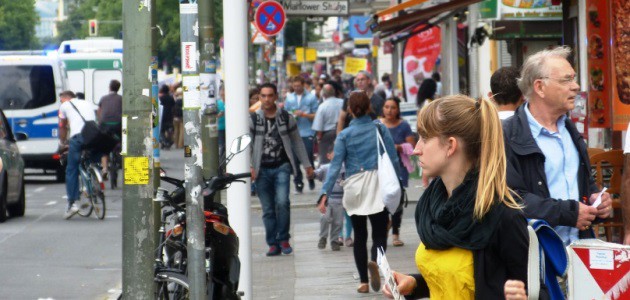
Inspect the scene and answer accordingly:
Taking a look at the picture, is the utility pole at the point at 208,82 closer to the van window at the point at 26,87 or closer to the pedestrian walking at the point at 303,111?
the pedestrian walking at the point at 303,111

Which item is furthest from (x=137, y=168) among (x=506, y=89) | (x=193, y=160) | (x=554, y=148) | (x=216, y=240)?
(x=554, y=148)

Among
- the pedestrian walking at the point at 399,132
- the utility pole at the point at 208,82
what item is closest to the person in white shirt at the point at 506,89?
the utility pole at the point at 208,82

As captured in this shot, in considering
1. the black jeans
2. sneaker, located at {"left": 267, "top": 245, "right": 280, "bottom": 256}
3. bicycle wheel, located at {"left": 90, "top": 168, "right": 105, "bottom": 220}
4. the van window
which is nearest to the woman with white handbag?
the black jeans

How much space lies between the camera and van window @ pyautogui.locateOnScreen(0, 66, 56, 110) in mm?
26234

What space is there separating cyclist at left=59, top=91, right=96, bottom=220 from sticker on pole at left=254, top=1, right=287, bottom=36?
3356 mm

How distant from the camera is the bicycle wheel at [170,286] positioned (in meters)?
7.56

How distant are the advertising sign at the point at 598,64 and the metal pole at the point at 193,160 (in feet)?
13.8

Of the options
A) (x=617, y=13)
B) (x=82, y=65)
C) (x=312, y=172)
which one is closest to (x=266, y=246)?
(x=312, y=172)

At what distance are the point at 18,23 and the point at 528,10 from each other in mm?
47519

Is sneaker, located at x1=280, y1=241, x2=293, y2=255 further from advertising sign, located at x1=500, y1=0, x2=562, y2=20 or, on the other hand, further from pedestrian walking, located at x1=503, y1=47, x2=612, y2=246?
pedestrian walking, located at x1=503, y1=47, x2=612, y2=246

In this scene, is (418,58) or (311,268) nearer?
(311,268)

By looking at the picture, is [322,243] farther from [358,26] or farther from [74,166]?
[358,26]

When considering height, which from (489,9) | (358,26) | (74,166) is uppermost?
(358,26)

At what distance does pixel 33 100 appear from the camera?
1039 inches
